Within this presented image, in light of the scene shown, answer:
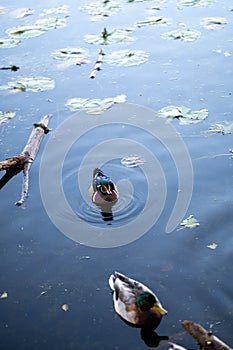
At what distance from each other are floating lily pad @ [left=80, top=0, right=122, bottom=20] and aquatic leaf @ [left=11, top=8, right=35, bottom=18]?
99 centimetres

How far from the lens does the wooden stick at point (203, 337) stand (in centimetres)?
423

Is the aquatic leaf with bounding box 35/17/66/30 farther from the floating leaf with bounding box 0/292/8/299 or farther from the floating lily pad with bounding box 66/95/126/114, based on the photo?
the floating leaf with bounding box 0/292/8/299

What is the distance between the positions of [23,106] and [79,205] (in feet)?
8.00

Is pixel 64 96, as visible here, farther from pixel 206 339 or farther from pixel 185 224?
pixel 206 339

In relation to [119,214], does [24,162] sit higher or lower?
higher

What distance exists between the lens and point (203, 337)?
14.4 feet

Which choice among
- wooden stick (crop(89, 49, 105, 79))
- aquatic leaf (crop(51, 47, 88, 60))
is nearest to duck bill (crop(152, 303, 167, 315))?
wooden stick (crop(89, 49, 105, 79))

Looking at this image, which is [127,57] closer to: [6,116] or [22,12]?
[6,116]

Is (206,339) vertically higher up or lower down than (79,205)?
higher up

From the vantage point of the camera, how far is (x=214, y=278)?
206 inches

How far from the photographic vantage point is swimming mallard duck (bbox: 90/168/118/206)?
638cm

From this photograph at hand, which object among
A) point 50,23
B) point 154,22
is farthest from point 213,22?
point 50,23

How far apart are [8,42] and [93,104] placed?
9.77 ft

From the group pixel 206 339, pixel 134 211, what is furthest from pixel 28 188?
pixel 206 339
